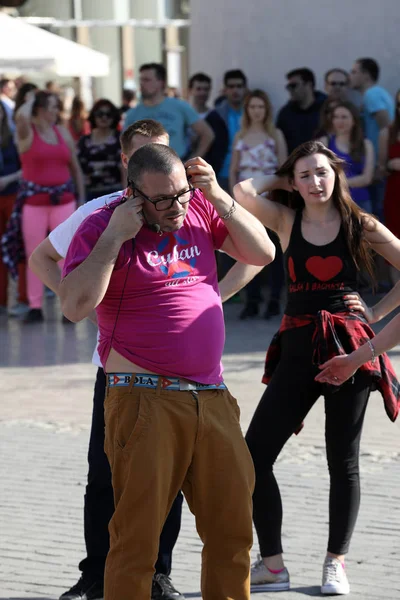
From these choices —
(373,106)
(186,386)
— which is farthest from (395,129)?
(186,386)

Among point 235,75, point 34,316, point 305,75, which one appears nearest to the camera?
point 34,316

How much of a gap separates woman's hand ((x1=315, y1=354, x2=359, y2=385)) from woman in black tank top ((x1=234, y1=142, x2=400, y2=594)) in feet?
0.32

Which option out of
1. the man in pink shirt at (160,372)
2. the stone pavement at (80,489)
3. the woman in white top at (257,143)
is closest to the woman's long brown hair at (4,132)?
the woman in white top at (257,143)

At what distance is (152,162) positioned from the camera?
3.60 metres

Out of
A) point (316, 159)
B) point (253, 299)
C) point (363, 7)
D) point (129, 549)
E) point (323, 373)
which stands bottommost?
point (253, 299)

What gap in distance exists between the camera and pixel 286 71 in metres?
13.2

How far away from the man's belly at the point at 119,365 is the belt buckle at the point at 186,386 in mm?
121

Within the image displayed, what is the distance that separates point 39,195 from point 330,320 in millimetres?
6622

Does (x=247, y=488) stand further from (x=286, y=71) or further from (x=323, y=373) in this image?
(x=286, y=71)

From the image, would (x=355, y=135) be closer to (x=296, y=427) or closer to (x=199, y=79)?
(x=199, y=79)

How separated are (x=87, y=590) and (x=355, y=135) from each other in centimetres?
672

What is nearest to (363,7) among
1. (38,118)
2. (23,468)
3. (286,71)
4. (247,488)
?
(286,71)

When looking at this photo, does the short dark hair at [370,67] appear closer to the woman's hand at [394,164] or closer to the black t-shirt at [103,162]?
the woman's hand at [394,164]

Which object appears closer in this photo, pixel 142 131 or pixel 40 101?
pixel 142 131
